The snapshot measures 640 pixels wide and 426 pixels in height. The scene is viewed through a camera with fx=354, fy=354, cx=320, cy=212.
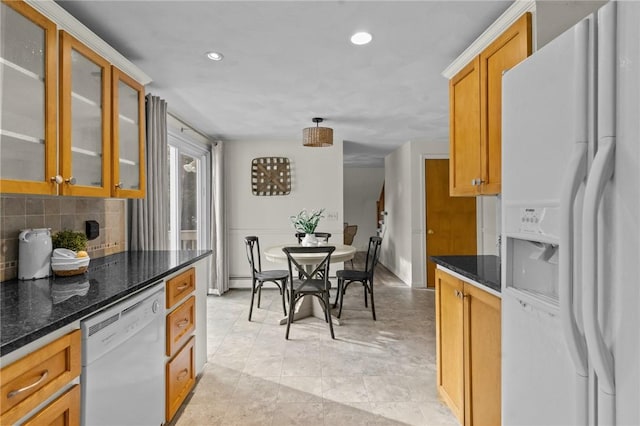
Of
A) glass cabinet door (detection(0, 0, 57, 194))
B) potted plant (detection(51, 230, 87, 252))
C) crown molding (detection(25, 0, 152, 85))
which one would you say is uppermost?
crown molding (detection(25, 0, 152, 85))

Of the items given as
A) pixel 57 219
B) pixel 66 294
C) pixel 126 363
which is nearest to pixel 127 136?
pixel 57 219

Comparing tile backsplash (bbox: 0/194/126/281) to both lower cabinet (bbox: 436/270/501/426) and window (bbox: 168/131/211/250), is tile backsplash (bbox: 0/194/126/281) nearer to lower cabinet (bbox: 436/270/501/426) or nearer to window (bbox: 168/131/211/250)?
window (bbox: 168/131/211/250)

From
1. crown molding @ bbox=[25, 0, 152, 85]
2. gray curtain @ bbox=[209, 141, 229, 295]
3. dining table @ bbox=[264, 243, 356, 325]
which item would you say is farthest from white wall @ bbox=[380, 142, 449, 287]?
crown molding @ bbox=[25, 0, 152, 85]

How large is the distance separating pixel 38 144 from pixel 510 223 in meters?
1.95

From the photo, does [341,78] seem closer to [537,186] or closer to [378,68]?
[378,68]

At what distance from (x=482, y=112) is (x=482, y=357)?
1.26 m

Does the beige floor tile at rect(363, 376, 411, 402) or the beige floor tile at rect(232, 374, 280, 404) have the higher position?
the beige floor tile at rect(363, 376, 411, 402)

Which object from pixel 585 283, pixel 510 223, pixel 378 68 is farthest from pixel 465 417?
pixel 378 68

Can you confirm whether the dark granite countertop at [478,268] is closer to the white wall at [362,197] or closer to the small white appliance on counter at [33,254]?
the small white appliance on counter at [33,254]

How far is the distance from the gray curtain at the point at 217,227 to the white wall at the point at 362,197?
16.3 feet

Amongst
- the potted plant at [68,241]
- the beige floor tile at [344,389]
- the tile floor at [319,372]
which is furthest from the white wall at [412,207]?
the potted plant at [68,241]

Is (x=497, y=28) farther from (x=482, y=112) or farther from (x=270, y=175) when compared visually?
(x=270, y=175)

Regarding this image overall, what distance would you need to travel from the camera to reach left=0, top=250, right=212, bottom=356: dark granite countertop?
1.02 meters

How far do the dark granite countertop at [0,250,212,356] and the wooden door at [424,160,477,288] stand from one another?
4.19 m
